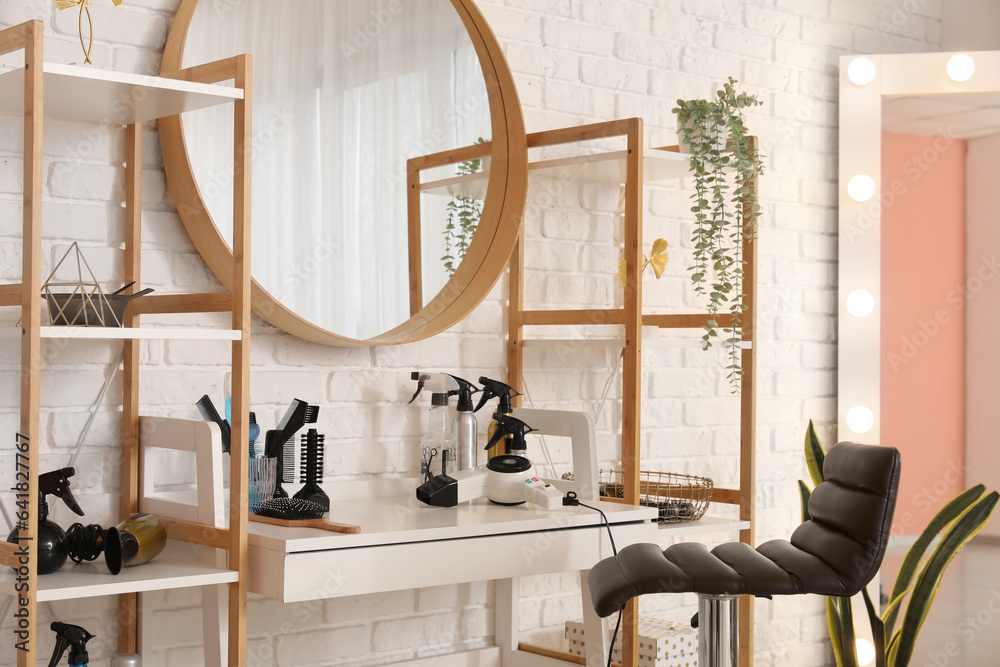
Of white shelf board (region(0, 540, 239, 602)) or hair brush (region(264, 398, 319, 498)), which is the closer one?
white shelf board (region(0, 540, 239, 602))

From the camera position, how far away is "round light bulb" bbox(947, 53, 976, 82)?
9.53ft

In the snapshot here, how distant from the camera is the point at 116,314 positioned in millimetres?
1638

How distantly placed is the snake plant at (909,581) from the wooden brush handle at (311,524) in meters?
1.22

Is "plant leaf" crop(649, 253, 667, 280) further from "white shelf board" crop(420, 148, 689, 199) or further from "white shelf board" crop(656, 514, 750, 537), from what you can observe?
"white shelf board" crop(656, 514, 750, 537)

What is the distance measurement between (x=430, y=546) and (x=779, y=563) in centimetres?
61

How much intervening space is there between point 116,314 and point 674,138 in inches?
62.8

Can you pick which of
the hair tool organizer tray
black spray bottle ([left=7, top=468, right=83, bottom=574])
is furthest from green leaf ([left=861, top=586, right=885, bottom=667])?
black spray bottle ([left=7, top=468, right=83, bottom=574])

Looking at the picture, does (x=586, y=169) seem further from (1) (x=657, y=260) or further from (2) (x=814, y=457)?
(2) (x=814, y=457)

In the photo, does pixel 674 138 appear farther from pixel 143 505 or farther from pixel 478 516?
pixel 143 505

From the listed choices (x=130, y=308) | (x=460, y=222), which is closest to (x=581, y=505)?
(x=460, y=222)

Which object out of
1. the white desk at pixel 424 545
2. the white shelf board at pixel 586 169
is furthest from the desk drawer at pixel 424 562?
the white shelf board at pixel 586 169

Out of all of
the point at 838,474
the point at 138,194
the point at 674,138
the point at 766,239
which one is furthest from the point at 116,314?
the point at 766,239

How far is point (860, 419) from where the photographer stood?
2938mm

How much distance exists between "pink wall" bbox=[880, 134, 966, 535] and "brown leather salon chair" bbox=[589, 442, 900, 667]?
44.0 inches
